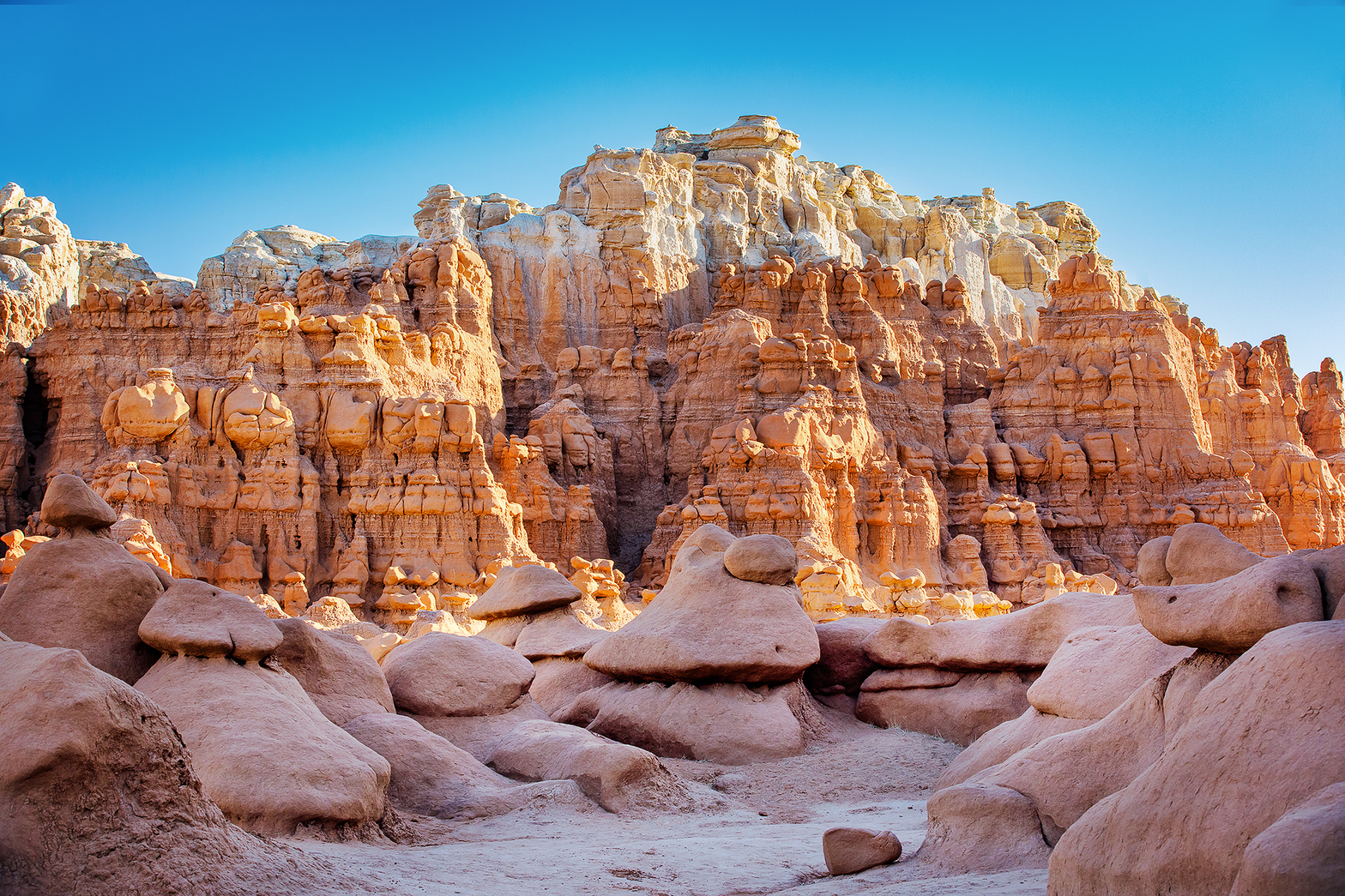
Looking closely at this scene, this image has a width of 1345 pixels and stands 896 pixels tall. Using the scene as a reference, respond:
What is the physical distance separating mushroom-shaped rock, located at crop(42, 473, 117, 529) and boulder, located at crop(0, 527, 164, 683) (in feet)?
0.29

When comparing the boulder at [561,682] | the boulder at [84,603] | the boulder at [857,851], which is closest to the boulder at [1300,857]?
the boulder at [857,851]

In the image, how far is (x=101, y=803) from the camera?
16.5 ft

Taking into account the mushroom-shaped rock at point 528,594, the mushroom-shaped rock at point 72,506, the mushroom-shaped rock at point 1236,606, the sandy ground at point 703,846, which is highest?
the mushroom-shaped rock at point 72,506

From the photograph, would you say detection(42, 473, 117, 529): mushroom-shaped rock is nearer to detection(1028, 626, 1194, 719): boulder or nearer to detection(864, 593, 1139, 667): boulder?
detection(1028, 626, 1194, 719): boulder

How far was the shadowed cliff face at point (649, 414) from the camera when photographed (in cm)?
2903

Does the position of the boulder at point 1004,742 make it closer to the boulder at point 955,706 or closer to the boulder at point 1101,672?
the boulder at point 1101,672

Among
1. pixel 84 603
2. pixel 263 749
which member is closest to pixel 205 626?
pixel 84 603

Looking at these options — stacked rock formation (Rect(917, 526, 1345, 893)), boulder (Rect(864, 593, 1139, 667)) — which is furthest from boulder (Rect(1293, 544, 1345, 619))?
boulder (Rect(864, 593, 1139, 667))

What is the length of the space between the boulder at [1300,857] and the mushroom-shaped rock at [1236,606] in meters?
2.14

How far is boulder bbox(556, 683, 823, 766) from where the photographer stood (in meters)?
11.3

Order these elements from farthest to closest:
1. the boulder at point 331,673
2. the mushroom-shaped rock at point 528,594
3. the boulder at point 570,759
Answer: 1. the mushroom-shaped rock at point 528,594
2. the boulder at point 331,673
3. the boulder at point 570,759

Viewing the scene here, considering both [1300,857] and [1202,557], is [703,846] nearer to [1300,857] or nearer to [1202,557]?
[1202,557]

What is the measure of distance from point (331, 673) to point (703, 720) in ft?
12.5

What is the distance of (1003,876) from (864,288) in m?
37.1
